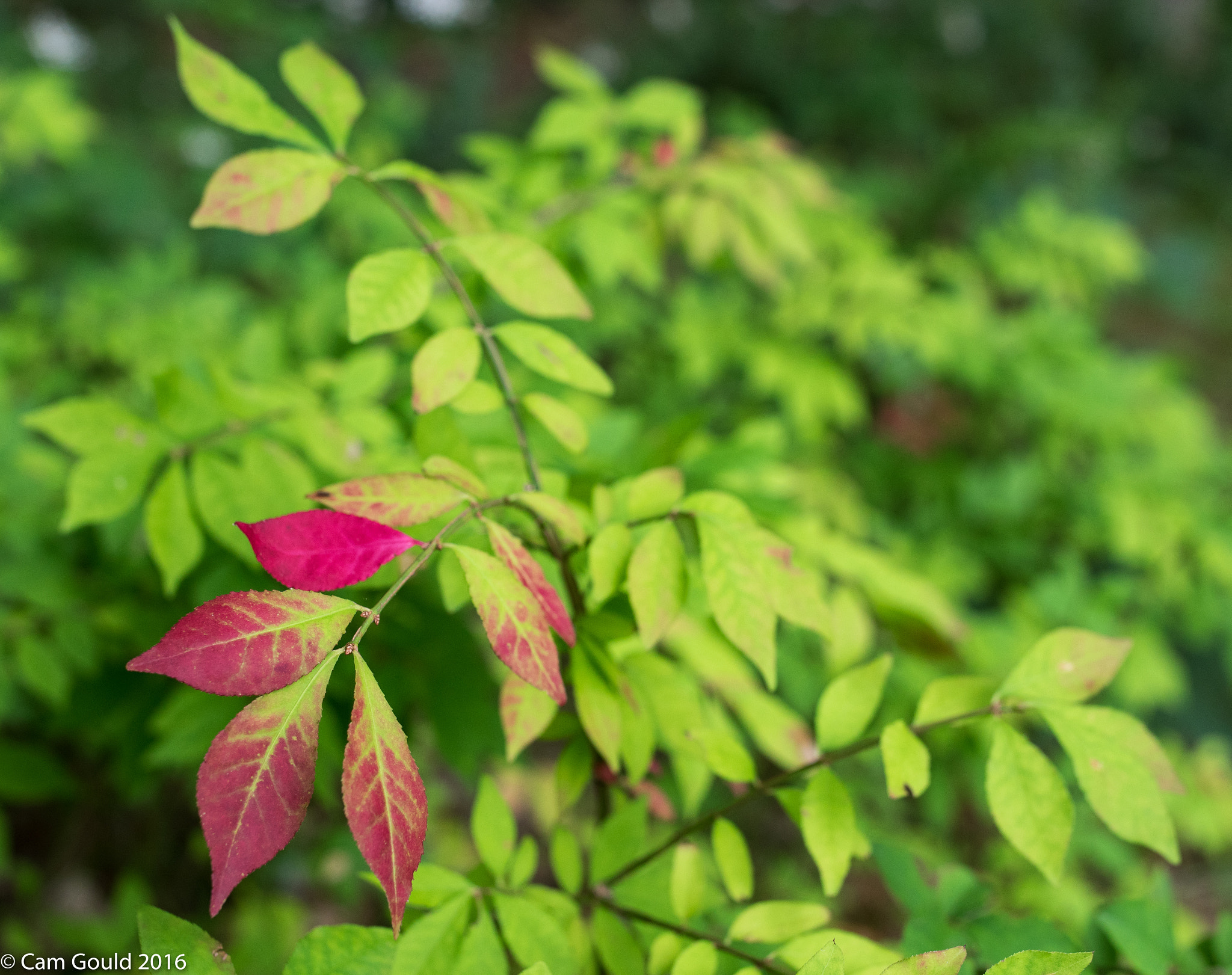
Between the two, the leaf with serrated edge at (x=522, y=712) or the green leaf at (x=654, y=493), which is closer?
the leaf with serrated edge at (x=522, y=712)

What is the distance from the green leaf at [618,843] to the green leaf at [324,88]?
0.71 m

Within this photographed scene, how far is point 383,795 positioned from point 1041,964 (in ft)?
1.46

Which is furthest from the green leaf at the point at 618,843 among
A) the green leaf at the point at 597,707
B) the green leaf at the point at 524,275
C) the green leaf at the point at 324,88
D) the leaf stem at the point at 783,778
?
the green leaf at the point at 324,88

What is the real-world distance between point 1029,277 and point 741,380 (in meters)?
0.97

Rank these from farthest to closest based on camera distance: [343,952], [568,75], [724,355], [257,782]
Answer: [724,355], [568,75], [343,952], [257,782]

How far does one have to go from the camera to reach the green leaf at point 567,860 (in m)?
0.77

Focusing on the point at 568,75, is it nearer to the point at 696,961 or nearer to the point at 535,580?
the point at 535,580

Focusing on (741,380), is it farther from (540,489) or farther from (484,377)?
(540,489)

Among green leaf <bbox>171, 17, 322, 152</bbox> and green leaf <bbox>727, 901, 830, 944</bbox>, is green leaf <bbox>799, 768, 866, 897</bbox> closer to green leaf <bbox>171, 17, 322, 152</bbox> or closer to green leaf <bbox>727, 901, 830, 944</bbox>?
green leaf <bbox>727, 901, 830, 944</bbox>

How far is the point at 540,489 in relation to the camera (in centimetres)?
78

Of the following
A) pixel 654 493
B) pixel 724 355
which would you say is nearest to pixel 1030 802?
pixel 654 493

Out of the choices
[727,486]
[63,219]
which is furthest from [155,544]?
[63,219]

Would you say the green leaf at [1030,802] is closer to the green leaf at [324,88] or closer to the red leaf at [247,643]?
the red leaf at [247,643]

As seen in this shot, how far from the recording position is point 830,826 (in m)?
0.71
